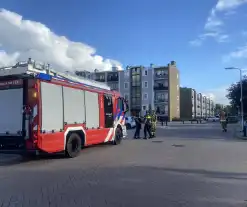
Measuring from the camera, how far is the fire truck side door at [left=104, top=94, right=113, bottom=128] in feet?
47.8

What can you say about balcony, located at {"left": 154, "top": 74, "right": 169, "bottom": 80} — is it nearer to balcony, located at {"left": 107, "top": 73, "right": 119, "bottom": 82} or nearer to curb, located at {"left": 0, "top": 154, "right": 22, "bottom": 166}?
balcony, located at {"left": 107, "top": 73, "right": 119, "bottom": 82}

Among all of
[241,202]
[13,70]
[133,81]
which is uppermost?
[133,81]

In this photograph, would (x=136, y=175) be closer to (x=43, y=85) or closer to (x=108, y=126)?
(x=43, y=85)

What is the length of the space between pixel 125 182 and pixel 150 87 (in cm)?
7424

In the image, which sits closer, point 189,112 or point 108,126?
point 108,126

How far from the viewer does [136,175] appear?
8359 mm

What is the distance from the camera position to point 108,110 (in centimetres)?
1486

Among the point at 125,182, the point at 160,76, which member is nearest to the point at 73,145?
the point at 125,182

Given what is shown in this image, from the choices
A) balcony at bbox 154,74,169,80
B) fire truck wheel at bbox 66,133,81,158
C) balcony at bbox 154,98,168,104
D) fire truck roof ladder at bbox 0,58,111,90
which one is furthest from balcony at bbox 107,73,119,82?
fire truck wheel at bbox 66,133,81,158

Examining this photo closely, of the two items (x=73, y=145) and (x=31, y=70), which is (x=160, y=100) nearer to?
(x=73, y=145)

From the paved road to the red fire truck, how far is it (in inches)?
28.3

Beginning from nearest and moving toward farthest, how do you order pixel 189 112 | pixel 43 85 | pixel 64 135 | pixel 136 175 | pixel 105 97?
pixel 136 175 → pixel 43 85 → pixel 64 135 → pixel 105 97 → pixel 189 112

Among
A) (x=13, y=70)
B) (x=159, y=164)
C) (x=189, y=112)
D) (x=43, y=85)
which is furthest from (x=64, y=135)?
(x=189, y=112)

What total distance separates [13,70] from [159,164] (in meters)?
5.79
